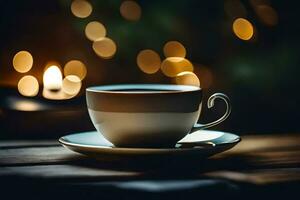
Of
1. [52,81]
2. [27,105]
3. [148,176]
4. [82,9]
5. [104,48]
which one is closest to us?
[148,176]

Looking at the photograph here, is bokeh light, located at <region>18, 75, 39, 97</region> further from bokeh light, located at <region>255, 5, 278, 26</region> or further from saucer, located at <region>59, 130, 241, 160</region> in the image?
saucer, located at <region>59, 130, 241, 160</region>

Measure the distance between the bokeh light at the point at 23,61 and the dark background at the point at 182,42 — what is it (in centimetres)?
3

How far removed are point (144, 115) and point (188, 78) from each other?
1066 millimetres

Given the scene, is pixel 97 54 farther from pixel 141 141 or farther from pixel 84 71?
pixel 141 141

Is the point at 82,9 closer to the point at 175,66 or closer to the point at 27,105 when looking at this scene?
the point at 175,66

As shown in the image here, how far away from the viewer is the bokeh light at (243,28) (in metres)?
1.77

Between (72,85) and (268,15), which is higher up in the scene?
(268,15)

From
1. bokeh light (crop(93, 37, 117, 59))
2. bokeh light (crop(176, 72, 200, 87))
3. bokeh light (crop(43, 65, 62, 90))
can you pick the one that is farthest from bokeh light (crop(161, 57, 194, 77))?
bokeh light (crop(43, 65, 62, 90))

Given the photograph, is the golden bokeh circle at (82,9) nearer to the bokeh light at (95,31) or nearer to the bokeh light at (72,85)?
the bokeh light at (95,31)

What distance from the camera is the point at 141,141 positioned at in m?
0.86

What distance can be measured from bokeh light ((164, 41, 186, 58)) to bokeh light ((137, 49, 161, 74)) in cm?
3

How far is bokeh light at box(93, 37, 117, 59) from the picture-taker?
5.95ft

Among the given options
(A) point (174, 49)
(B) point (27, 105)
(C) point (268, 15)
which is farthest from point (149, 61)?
(B) point (27, 105)

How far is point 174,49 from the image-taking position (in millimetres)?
1945
